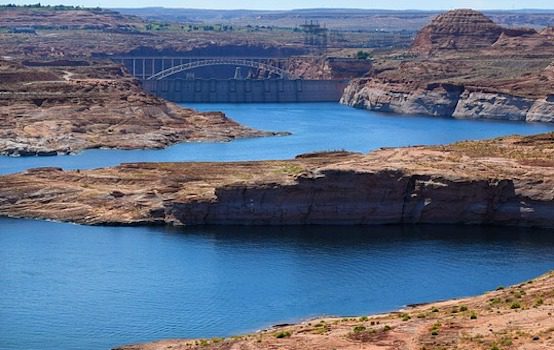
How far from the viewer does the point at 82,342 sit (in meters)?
46.8

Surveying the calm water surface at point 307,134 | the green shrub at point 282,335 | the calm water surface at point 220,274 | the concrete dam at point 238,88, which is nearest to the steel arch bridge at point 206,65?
the concrete dam at point 238,88

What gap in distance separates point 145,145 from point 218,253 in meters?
48.6

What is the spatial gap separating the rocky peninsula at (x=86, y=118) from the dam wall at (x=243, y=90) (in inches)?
1517

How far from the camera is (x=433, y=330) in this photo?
41.2 metres

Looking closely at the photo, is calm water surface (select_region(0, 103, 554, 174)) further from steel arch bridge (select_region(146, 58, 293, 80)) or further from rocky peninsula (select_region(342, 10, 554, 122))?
steel arch bridge (select_region(146, 58, 293, 80))

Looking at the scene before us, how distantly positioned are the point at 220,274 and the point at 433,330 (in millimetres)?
18155

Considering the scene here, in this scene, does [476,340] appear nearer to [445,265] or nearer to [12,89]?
[445,265]

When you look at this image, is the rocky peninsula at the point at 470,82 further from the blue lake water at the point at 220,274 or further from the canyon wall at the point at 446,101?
the blue lake water at the point at 220,274

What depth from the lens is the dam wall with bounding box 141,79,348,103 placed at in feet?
589

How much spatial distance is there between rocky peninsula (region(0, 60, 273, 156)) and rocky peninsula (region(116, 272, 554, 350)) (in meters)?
61.8

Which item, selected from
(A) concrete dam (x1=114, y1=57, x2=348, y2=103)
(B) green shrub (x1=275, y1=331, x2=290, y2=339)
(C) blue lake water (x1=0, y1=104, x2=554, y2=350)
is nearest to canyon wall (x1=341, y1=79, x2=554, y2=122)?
(A) concrete dam (x1=114, y1=57, x2=348, y2=103)

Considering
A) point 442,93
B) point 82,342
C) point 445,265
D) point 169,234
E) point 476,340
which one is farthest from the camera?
point 442,93

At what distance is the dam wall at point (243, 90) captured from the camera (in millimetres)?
179625

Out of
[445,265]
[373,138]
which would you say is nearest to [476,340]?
[445,265]
